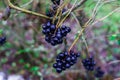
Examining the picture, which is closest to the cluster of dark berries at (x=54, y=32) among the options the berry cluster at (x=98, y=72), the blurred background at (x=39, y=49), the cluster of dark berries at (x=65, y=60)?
the cluster of dark berries at (x=65, y=60)

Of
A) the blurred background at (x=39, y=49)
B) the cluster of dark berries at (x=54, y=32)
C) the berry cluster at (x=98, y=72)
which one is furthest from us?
the blurred background at (x=39, y=49)

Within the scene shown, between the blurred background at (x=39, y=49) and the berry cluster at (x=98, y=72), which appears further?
the blurred background at (x=39, y=49)

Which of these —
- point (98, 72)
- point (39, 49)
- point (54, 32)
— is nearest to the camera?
point (54, 32)

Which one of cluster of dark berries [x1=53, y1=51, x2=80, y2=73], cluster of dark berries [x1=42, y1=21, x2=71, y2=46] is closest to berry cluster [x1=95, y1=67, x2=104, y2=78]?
cluster of dark berries [x1=53, y1=51, x2=80, y2=73]

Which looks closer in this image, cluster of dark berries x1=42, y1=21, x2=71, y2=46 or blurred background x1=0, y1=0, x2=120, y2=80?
cluster of dark berries x1=42, y1=21, x2=71, y2=46

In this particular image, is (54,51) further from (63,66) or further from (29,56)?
(63,66)

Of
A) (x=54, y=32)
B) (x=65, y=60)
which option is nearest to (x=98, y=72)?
(x=65, y=60)

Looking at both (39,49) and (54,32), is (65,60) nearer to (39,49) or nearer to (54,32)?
(54,32)

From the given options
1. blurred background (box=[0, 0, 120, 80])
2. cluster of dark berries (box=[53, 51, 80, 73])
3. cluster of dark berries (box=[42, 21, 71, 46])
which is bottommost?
cluster of dark berries (box=[53, 51, 80, 73])

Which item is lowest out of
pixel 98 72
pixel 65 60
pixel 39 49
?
pixel 65 60

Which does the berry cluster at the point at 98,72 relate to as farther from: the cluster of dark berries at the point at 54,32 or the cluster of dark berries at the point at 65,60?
the cluster of dark berries at the point at 54,32

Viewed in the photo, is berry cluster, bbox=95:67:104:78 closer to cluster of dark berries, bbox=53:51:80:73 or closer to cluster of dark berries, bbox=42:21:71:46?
cluster of dark berries, bbox=53:51:80:73
